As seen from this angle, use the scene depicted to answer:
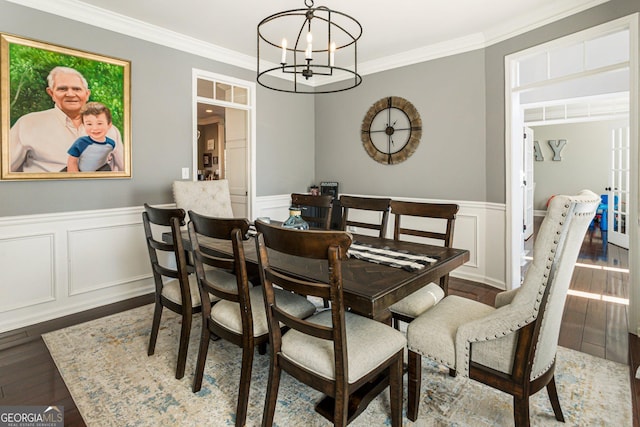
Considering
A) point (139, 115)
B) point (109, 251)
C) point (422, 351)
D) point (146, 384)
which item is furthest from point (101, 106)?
point (422, 351)

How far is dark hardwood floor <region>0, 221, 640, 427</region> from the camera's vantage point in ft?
6.57

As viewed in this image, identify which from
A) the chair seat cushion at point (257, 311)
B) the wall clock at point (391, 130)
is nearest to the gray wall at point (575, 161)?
the wall clock at point (391, 130)

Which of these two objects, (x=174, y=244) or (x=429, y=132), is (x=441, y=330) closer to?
(x=174, y=244)

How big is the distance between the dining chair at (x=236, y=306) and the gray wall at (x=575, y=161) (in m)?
8.87

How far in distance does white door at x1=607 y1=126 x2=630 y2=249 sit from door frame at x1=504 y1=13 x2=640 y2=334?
313 centimetres

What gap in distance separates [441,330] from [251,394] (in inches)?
42.5

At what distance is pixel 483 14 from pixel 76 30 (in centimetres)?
350

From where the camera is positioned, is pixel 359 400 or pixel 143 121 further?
pixel 143 121

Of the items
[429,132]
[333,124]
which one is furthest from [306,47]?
[333,124]

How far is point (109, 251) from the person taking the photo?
3402mm

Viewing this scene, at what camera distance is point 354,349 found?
1479 mm

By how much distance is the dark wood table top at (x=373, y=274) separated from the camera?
1.44m

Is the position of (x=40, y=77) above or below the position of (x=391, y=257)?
above

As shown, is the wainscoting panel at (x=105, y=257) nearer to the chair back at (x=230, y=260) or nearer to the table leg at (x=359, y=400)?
the chair back at (x=230, y=260)
